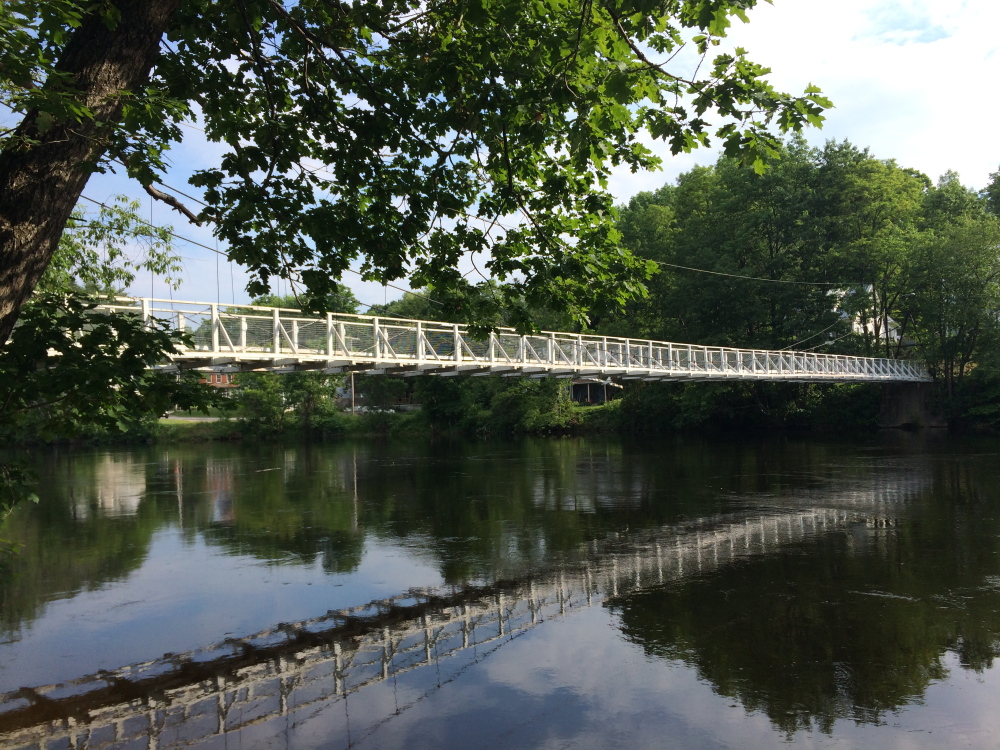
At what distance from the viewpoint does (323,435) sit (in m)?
59.8

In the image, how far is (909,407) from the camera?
148 feet

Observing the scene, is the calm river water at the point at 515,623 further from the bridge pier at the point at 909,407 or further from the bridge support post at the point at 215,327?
the bridge pier at the point at 909,407

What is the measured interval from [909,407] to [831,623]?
41.8 metres

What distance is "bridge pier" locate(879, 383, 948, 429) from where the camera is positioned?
4434 centimetres

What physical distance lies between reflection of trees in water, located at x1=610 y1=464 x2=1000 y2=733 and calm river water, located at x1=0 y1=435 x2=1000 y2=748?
38 mm

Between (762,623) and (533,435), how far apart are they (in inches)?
1764

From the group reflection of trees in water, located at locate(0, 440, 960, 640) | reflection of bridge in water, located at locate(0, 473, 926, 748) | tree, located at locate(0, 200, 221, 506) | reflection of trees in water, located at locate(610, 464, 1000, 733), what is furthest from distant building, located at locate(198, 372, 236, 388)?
reflection of trees in water, located at locate(610, 464, 1000, 733)

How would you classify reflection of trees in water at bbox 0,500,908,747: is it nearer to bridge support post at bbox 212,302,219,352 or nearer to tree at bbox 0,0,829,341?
tree at bbox 0,0,829,341

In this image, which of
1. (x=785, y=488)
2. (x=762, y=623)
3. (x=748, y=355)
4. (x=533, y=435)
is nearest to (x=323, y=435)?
(x=533, y=435)

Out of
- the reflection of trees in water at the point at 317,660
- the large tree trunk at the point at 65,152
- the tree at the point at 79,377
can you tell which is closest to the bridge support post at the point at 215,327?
the reflection of trees in water at the point at 317,660

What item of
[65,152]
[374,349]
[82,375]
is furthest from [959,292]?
[65,152]

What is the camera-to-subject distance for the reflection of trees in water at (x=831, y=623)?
21.9 feet

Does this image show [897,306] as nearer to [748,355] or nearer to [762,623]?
[748,355]

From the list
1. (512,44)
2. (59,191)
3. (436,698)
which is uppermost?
(512,44)
